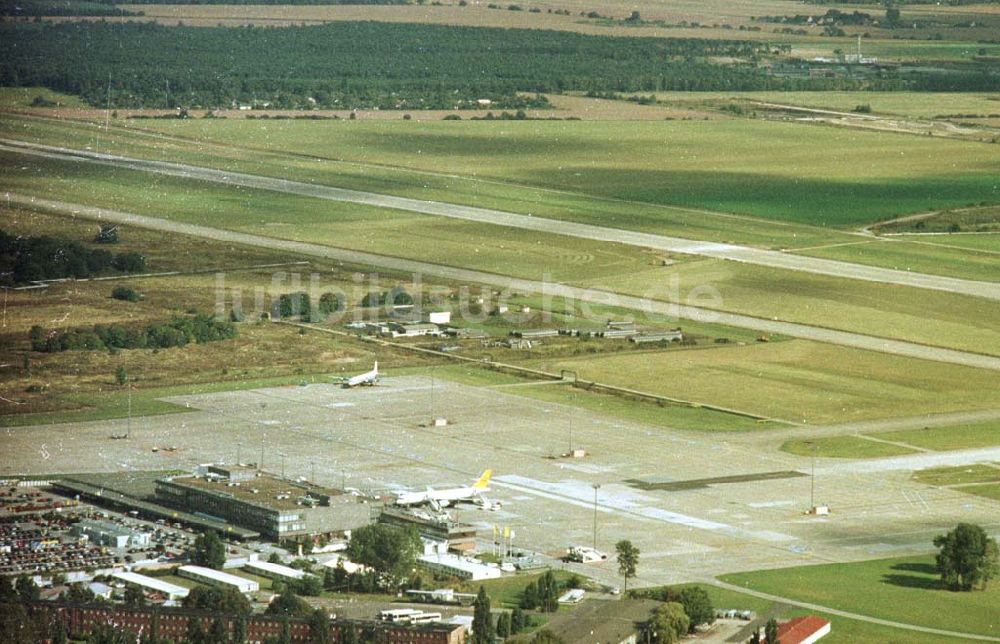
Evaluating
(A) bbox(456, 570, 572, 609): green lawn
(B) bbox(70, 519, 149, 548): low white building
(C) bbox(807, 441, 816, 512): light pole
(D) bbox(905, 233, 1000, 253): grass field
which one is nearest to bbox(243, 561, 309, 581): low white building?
(B) bbox(70, 519, 149, 548): low white building

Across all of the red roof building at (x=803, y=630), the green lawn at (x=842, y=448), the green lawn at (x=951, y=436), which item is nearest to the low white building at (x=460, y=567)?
the red roof building at (x=803, y=630)

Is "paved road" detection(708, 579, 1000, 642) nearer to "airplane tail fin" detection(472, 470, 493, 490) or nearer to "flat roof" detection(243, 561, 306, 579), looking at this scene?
"flat roof" detection(243, 561, 306, 579)

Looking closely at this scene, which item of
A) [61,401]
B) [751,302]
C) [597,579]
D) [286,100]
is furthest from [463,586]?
[286,100]

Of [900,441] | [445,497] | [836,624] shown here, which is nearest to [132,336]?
[445,497]

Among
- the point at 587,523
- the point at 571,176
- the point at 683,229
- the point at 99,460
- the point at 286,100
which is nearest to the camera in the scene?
the point at 587,523

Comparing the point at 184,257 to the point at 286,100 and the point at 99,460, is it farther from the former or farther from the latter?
the point at 286,100

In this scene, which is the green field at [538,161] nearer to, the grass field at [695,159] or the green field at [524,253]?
the grass field at [695,159]
